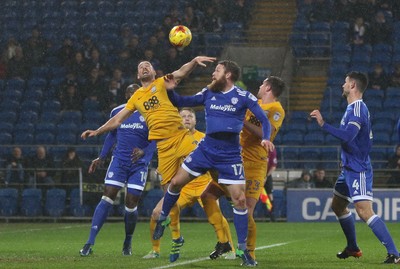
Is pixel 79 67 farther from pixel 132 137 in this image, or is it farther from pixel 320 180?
pixel 132 137

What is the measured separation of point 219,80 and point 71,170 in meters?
13.9

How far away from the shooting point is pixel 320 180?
24875 millimetres

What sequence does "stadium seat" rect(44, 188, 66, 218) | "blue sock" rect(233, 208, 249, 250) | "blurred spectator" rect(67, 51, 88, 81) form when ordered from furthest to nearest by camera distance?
"blurred spectator" rect(67, 51, 88, 81)
"stadium seat" rect(44, 188, 66, 218)
"blue sock" rect(233, 208, 249, 250)

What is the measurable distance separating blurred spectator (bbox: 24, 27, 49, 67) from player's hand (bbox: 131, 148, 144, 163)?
57.4 ft

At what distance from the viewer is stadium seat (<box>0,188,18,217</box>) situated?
2550 cm

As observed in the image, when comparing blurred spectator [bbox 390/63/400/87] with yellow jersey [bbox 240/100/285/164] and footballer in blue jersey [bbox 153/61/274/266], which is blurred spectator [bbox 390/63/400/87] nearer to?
yellow jersey [bbox 240/100/285/164]

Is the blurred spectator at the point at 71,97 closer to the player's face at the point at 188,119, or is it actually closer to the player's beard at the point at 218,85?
the player's face at the point at 188,119

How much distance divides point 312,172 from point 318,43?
6438mm

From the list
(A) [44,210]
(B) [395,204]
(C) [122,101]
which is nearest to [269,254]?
(B) [395,204]

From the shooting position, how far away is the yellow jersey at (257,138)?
12953 millimetres

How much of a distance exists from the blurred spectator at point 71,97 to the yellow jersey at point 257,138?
55.2 feet

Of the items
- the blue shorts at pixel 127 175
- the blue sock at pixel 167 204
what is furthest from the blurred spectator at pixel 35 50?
the blue sock at pixel 167 204

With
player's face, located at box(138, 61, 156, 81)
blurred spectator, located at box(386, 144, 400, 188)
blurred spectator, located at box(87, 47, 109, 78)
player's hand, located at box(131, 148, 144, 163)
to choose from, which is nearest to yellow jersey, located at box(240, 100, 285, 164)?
player's face, located at box(138, 61, 156, 81)

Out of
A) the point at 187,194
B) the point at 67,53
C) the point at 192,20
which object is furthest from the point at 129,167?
the point at 192,20
